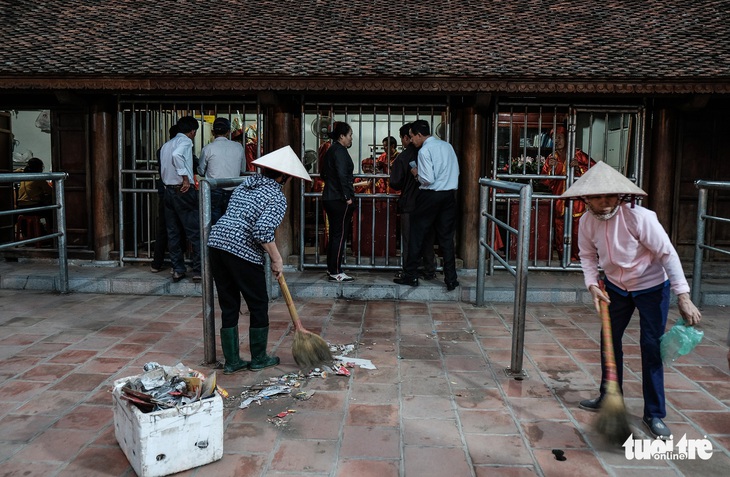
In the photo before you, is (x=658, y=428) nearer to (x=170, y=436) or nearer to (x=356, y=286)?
(x=170, y=436)

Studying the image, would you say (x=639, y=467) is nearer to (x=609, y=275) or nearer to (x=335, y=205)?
(x=609, y=275)

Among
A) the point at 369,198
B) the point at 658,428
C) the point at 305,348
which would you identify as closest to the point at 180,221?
the point at 369,198

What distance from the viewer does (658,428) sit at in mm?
3938

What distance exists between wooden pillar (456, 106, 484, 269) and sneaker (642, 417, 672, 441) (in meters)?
4.50

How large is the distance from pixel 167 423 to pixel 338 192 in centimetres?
486

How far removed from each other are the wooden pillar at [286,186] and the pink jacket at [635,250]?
5.22 m

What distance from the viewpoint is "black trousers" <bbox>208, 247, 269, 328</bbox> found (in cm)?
480

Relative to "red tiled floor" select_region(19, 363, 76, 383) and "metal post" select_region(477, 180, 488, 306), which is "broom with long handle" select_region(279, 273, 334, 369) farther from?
"metal post" select_region(477, 180, 488, 306)

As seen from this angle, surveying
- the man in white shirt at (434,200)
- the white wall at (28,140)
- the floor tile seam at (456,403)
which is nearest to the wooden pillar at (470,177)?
the man in white shirt at (434,200)

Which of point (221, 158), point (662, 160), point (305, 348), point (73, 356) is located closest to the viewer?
point (305, 348)

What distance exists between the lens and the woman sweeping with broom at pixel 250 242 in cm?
469

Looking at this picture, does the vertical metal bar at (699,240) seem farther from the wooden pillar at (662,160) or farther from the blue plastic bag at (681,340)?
the blue plastic bag at (681,340)

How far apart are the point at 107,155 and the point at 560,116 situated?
21.4ft

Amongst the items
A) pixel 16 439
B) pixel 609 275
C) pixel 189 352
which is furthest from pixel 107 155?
pixel 609 275
